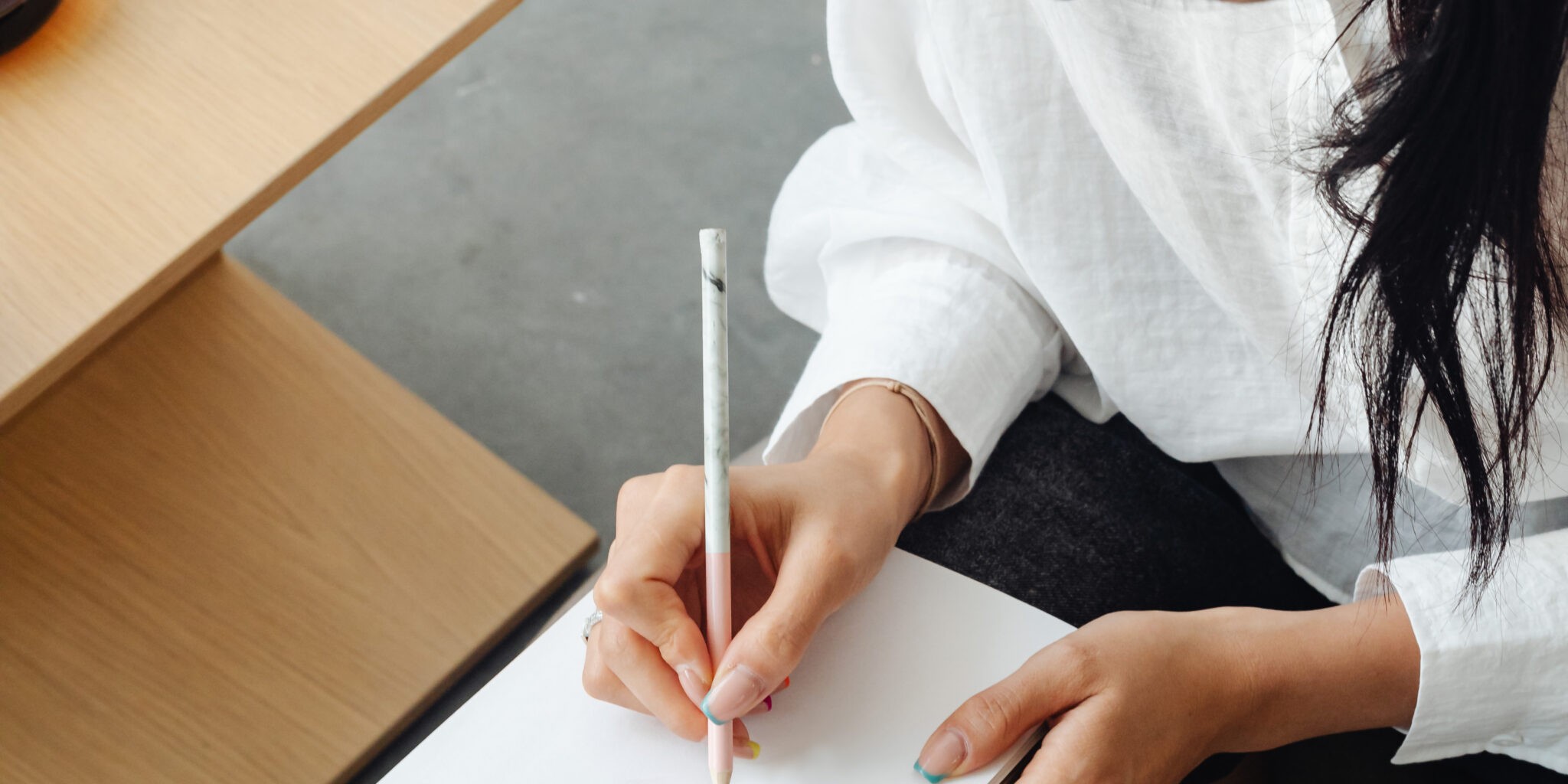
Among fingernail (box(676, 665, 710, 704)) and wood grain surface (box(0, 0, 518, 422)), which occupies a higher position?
wood grain surface (box(0, 0, 518, 422))

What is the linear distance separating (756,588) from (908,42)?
0.27m

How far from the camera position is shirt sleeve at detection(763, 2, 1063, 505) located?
1.78 feet

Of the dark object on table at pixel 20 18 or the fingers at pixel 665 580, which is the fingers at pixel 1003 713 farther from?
the dark object on table at pixel 20 18

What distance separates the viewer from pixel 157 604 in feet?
2.72

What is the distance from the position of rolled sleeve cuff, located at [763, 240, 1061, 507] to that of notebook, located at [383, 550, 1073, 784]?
0.10 m

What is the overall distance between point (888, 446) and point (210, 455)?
615 millimetres

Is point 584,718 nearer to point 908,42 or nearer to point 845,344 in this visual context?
point 845,344

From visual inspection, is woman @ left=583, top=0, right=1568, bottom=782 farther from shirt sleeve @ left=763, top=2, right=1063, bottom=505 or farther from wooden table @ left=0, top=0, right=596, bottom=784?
wooden table @ left=0, top=0, right=596, bottom=784

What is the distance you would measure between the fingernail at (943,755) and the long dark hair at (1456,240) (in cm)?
18

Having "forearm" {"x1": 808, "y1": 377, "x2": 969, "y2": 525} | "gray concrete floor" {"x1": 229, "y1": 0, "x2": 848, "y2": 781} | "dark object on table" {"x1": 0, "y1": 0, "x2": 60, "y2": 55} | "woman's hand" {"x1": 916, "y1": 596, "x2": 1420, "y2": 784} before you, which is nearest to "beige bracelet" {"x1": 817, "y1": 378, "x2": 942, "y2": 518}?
"forearm" {"x1": 808, "y1": 377, "x2": 969, "y2": 525}

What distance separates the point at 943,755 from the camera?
0.41 metres

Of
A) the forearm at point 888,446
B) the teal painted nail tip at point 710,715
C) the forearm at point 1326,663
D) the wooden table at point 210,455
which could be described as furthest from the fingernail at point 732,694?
the wooden table at point 210,455

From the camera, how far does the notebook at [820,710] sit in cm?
43

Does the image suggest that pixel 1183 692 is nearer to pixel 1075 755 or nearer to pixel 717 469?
pixel 1075 755
